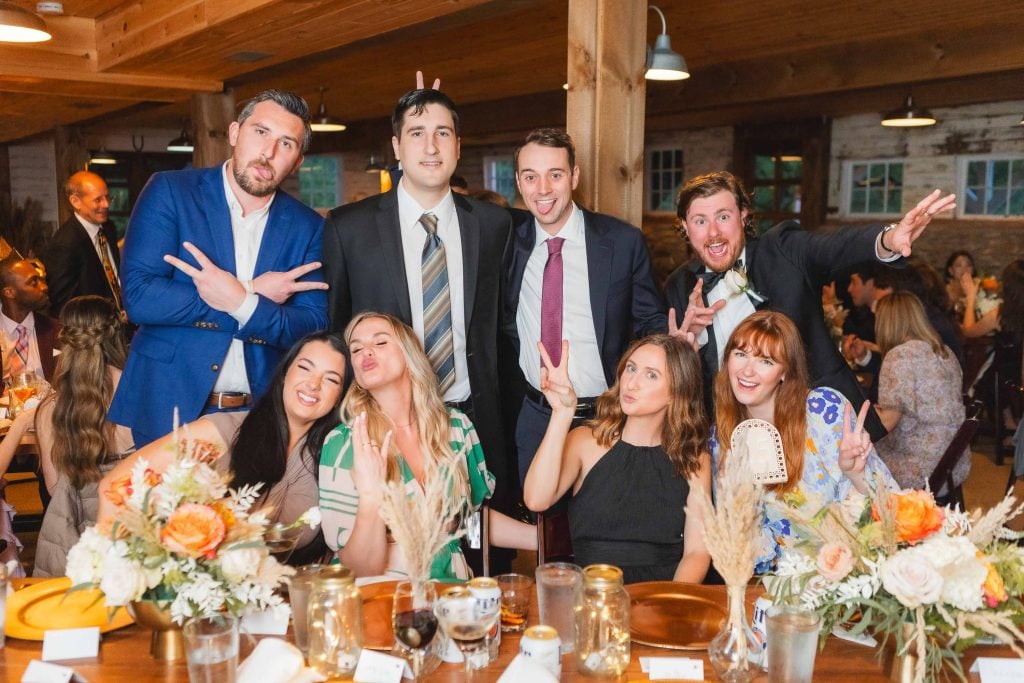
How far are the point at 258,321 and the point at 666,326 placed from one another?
135 cm

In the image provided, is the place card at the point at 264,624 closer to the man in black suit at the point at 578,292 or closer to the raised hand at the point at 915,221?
the man in black suit at the point at 578,292

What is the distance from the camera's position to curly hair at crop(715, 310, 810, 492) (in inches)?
104

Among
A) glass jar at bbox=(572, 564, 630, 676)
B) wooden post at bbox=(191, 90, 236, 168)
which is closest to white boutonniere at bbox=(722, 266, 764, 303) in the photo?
glass jar at bbox=(572, 564, 630, 676)

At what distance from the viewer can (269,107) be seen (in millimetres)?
2838

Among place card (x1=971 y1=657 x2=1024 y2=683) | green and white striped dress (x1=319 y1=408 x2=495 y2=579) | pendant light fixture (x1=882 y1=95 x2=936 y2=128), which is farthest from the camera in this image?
pendant light fixture (x1=882 y1=95 x2=936 y2=128)

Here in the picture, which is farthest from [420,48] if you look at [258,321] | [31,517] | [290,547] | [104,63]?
[290,547]

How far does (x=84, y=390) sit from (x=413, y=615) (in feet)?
7.08

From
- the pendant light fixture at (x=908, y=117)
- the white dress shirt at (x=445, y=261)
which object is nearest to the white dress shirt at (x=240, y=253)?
the white dress shirt at (x=445, y=261)

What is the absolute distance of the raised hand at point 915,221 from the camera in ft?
8.69

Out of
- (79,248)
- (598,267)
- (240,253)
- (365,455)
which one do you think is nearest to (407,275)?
(240,253)

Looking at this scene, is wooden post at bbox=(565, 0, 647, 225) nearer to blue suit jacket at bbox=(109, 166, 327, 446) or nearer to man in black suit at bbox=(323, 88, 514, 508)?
man in black suit at bbox=(323, 88, 514, 508)

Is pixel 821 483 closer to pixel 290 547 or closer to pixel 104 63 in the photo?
pixel 290 547

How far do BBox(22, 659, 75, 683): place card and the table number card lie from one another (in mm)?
1604

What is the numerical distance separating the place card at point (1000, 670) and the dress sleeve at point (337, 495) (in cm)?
151
